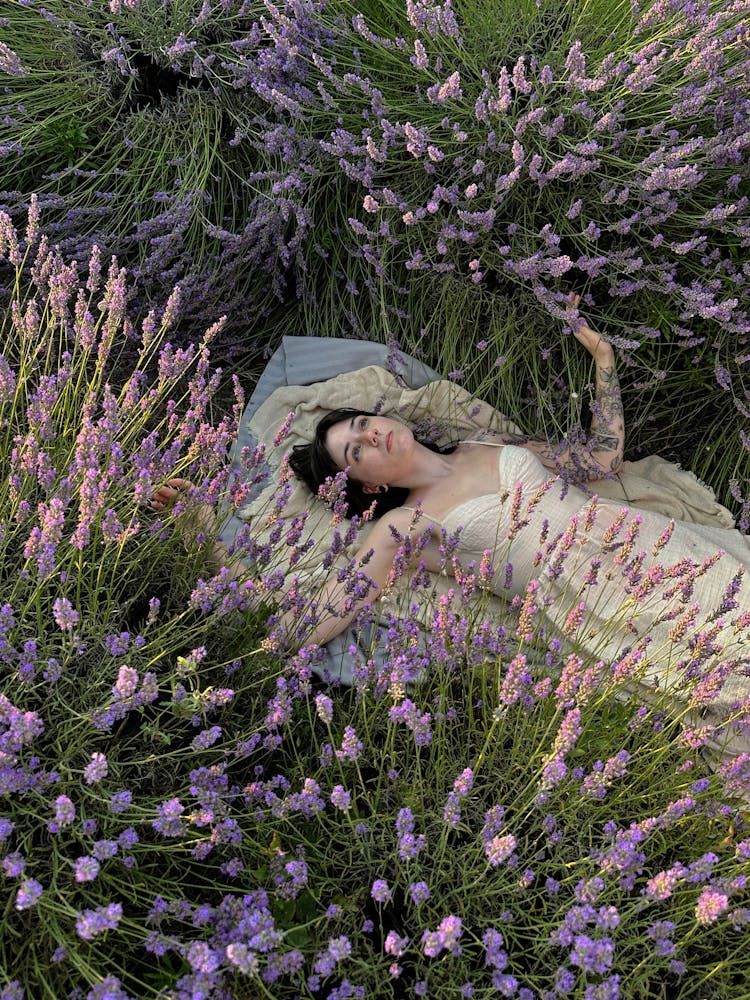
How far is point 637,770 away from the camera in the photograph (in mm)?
1543

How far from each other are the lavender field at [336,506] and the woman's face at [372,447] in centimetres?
25

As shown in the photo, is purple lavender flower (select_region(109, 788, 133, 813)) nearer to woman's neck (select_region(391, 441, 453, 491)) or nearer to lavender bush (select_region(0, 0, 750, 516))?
woman's neck (select_region(391, 441, 453, 491))

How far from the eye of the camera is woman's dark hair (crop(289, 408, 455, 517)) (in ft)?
7.91

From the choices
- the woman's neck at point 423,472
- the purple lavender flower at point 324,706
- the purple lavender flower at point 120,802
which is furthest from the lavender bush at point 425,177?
the purple lavender flower at point 120,802

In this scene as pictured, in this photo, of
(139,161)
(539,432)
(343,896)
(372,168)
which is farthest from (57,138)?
(343,896)

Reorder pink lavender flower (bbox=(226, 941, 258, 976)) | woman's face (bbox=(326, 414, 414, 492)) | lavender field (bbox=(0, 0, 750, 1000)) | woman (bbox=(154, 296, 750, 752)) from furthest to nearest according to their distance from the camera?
1. woman's face (bbox=(326, 414, 414, 492))
2. woman (bbox=(154, 296, 750, 752))
3. lavender field (bbox=(0, 0, 750, 1000))
4. pink lavender flower (bbox=(226, 941, 258, 976))

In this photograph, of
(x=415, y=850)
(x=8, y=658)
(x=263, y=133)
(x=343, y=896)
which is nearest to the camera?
(x=415, y=850)

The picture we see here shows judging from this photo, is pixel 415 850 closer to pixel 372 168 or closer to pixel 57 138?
pixel 372 168

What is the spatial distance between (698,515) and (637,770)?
4.12 ft

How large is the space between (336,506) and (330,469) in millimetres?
866

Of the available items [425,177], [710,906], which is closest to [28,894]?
[710,906]

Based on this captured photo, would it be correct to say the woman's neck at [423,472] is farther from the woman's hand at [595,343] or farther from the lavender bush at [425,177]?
the woman's hand at [595,343]

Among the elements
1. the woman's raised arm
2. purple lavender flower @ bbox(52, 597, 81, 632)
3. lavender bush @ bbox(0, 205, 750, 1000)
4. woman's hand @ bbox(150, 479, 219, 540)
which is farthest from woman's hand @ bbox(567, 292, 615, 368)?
purple lavender flower @ bbox(52, 597, 81, 632)

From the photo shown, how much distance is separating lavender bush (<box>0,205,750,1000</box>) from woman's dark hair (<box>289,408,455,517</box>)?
74cm
